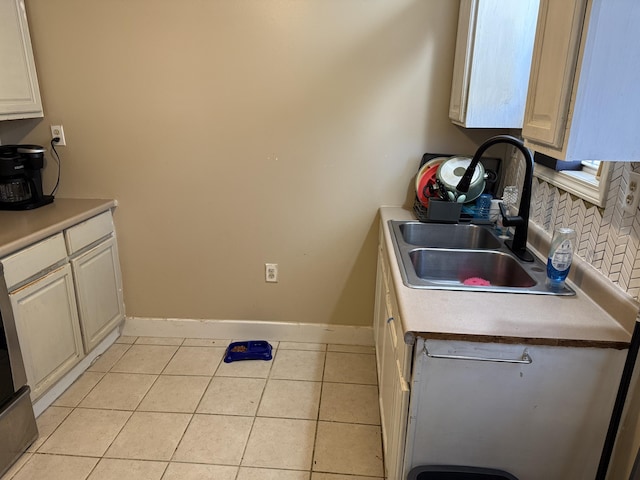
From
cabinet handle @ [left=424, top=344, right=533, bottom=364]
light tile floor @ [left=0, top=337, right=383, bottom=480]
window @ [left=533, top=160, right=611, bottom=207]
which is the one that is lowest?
light tile floor @ [left=0, top=337, right=383, bottom=480]

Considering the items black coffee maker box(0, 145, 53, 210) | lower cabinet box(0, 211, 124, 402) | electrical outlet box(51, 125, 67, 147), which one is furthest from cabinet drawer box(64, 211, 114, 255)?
electrical outlet box(51, 125, 67, 147)

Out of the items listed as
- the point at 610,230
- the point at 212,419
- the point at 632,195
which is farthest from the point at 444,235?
the point at 212,419

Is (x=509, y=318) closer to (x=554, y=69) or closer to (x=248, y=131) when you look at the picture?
(x=554, y=69)

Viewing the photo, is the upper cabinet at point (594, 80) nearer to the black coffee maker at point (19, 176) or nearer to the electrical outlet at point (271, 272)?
the electrical outlet at point (271, 272)

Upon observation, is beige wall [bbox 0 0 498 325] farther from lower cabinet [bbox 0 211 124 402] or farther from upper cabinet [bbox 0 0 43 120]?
lower cabinet [bbox 0 211 124 402]

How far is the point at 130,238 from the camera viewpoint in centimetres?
276

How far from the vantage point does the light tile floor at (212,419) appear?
188 centimetres

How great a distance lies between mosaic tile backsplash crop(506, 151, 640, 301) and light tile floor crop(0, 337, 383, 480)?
1200 mm

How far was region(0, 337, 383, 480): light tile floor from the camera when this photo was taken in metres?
1.88

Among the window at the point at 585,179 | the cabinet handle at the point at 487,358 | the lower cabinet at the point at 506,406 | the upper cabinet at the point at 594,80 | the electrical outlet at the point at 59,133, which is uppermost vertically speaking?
the upper cabinet at the point at 594,80

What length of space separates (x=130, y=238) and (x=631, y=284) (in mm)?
2544

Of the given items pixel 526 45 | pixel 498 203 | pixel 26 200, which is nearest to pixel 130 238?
pixel 26 200

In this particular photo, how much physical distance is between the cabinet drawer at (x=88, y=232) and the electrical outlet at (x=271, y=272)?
0.96 m

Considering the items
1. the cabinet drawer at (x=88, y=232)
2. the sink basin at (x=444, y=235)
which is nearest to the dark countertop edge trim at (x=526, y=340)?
the sink basin at (x=444, y=235)
